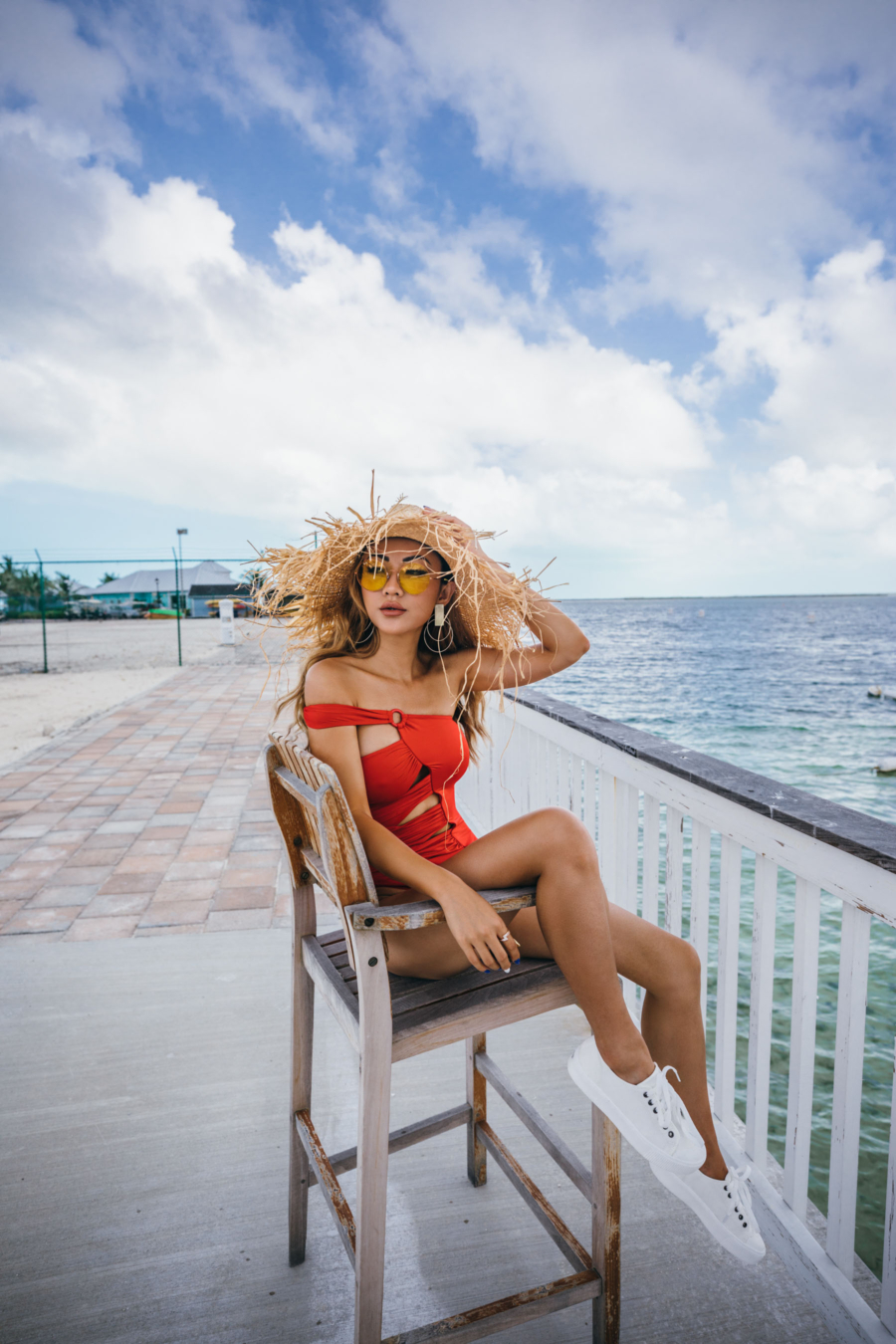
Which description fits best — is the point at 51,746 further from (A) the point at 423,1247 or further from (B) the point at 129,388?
(B) the point at 129,388

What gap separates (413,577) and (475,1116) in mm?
1227

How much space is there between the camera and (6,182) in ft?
31.7

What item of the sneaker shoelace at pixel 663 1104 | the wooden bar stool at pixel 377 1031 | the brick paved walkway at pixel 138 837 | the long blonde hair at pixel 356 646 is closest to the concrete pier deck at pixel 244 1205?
the wooden bar stool at pixel 377 1031

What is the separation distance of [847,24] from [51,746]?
838cm

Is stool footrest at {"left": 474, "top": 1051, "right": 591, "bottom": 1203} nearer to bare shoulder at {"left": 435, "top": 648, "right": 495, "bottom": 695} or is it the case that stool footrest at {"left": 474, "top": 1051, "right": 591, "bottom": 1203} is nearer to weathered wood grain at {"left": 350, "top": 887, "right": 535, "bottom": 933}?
weathered wood grain at {"left": 350, "top": 887, "right": 535, "bottom": 933}

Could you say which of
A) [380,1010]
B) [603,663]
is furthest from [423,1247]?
[603,663]

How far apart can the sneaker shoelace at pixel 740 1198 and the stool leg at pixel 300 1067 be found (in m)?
0.77

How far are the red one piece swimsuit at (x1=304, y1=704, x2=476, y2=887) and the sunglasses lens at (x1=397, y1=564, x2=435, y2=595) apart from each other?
0.86 ft

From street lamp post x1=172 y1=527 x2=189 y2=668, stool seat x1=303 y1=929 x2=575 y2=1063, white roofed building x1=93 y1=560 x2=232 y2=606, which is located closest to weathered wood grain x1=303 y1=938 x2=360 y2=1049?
stool seat x1=303 y1=929 x2=575 y2=1063

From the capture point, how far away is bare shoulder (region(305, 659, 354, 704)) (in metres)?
1.35

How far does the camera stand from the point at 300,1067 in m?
1.34

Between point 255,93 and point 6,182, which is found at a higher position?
point 255,93

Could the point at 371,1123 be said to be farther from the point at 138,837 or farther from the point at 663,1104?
the point at 138,837

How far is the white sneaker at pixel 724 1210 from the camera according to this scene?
1074 millimetres
